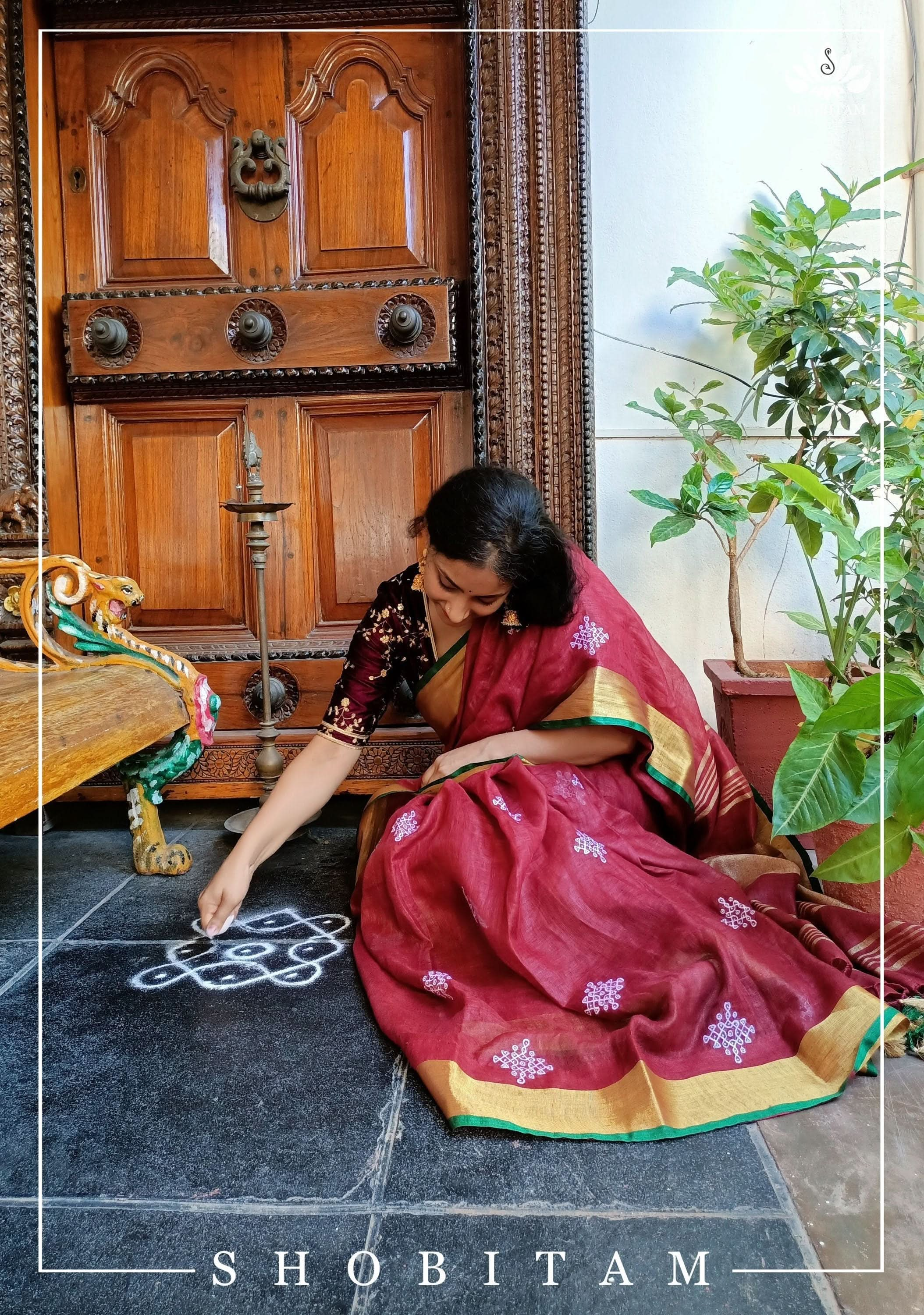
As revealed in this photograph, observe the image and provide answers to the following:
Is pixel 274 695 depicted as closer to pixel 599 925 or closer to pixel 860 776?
pixel 599 925

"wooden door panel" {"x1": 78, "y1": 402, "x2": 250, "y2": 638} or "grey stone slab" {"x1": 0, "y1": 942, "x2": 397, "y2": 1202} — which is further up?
"wooden door panel" {"x1": 78, "y1": 402, "x2": 250, "y2": 638}

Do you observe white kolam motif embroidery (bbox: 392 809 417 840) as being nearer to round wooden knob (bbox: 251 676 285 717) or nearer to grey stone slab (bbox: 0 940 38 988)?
grey stone slab (bbox: 0 940 38 988)

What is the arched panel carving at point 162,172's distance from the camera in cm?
236

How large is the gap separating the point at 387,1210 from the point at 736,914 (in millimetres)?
726

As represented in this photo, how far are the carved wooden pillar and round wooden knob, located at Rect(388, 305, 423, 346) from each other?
166mm

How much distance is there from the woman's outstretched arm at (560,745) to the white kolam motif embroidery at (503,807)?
186 millimetres

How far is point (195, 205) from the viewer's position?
2.38m

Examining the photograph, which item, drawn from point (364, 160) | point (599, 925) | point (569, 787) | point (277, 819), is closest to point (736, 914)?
point (599, 925)

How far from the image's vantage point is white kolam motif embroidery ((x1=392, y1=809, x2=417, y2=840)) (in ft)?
4.77

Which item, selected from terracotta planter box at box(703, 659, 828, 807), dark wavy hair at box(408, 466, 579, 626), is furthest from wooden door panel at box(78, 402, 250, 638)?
terracotta planter box at box(703, 659, 828, 807)

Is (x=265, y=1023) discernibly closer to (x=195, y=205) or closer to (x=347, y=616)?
(x=347, y=616)

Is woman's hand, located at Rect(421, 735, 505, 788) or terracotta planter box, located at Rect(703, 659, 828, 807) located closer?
woman's hand, located at Rect(421, 735, 505, 788)

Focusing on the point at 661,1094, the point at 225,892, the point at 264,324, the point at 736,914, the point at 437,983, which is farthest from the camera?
the point at 264,324

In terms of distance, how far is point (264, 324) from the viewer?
7.61 feet
